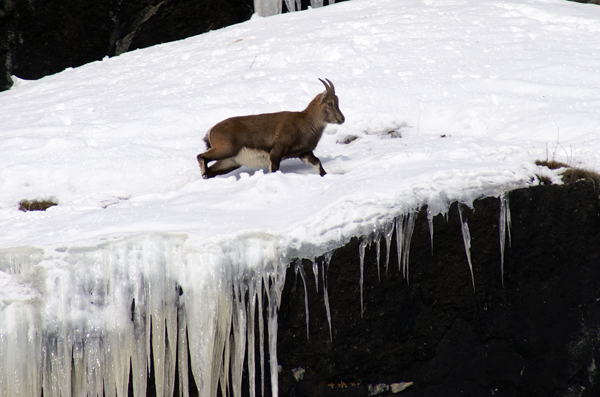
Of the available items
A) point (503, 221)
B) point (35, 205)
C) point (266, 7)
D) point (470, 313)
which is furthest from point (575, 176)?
point (266, 7)

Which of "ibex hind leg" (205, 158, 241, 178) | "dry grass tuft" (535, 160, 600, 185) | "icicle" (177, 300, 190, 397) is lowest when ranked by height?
"icicle" (177, 300, 190, 397)

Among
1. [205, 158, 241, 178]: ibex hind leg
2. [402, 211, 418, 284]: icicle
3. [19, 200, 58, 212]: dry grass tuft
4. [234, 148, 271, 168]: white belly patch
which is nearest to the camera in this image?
[402, 211, 418, 284]: icicle

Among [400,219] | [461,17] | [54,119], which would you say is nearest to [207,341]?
[400,219]

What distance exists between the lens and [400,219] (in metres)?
3.82

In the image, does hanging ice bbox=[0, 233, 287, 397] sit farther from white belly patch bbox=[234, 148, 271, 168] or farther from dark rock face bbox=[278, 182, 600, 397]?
white belly patch bbox=[234, 148, 271, 168]

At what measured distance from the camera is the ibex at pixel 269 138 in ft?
16.9

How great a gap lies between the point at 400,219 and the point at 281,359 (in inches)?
47.2

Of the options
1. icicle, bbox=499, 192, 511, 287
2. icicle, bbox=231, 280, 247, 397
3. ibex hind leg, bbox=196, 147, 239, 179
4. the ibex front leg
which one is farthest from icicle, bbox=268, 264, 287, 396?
ibex hind leg, bbox=196, 147, 239, 179

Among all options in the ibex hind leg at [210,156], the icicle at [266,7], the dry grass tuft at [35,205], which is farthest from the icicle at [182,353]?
the icicle at [266,7]

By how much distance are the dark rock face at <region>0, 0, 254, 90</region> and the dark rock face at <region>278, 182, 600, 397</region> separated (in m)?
7.64

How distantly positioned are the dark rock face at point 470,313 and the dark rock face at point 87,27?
7.64 m

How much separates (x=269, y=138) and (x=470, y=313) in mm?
2357

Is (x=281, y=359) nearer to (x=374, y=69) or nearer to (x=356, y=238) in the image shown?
(x=356, y=238)

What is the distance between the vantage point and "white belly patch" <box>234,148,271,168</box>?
5242mm
